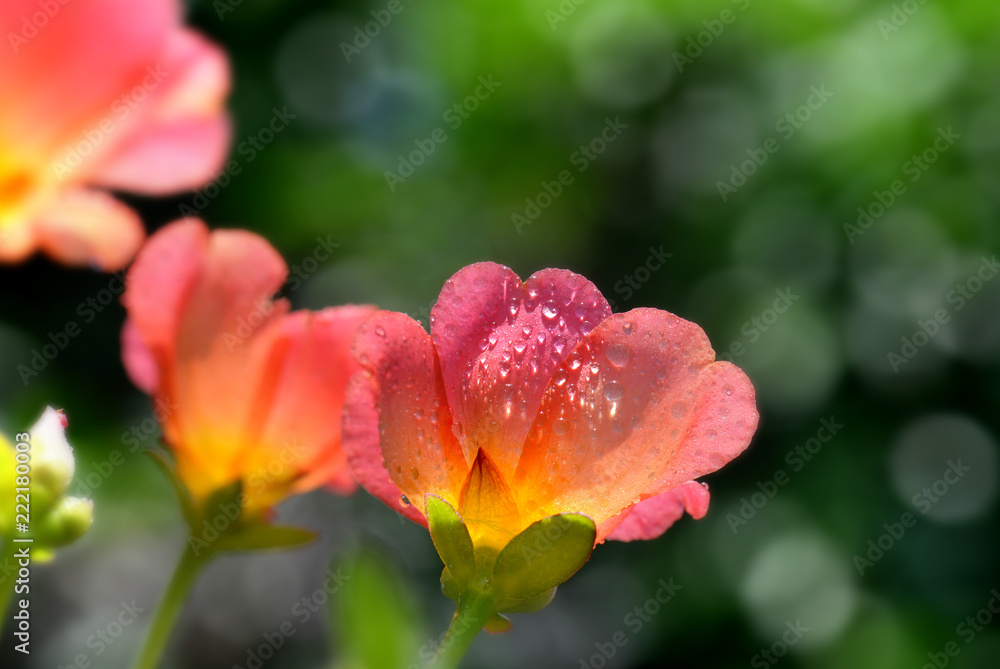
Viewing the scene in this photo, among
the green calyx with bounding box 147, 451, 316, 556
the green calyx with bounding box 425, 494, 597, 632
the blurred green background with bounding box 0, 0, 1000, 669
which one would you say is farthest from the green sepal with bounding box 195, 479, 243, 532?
the blurred green background with bounding box 0, 0, 1000, 669

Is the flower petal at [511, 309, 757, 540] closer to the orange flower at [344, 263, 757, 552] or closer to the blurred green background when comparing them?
the orange flower at [344, 263, 757, 552]

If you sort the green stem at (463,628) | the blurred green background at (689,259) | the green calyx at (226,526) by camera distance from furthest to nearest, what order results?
the blurred green background at (689,259) < the green calyx at (226,526) < the green stem at (463,628)

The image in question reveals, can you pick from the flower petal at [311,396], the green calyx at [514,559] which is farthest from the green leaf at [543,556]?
the flower petal at [311,396]

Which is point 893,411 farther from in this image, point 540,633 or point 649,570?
point 540,633

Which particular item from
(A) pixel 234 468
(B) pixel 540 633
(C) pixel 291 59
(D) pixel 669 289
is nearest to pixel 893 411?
(D) pixel 669 289

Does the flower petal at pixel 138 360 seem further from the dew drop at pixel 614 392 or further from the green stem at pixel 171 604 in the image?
the dew drop at pixel 614 392

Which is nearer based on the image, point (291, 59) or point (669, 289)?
point (669, 289)
